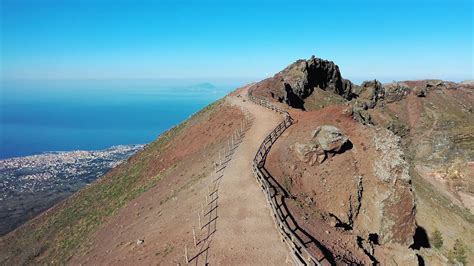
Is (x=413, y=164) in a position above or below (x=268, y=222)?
below

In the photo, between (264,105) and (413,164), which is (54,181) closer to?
(264,105)

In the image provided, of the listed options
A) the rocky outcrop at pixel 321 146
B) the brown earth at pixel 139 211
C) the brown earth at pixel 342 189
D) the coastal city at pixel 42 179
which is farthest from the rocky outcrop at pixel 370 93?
the coastal city at pixel 42 179

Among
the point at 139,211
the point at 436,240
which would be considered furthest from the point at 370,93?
the point at 139,211

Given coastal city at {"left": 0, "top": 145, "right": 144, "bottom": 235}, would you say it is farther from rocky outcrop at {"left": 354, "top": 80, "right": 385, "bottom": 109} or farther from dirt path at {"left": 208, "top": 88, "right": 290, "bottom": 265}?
rocky outcrop at {"left": 354, "top": 80, "right": 385, "bottom": 109}

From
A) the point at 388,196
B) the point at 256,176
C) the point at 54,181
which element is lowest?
the point at 54,181

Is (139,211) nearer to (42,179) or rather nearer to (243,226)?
(243,226)

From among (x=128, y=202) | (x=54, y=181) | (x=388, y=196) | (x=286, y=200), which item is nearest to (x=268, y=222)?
(x=286, y=200)
